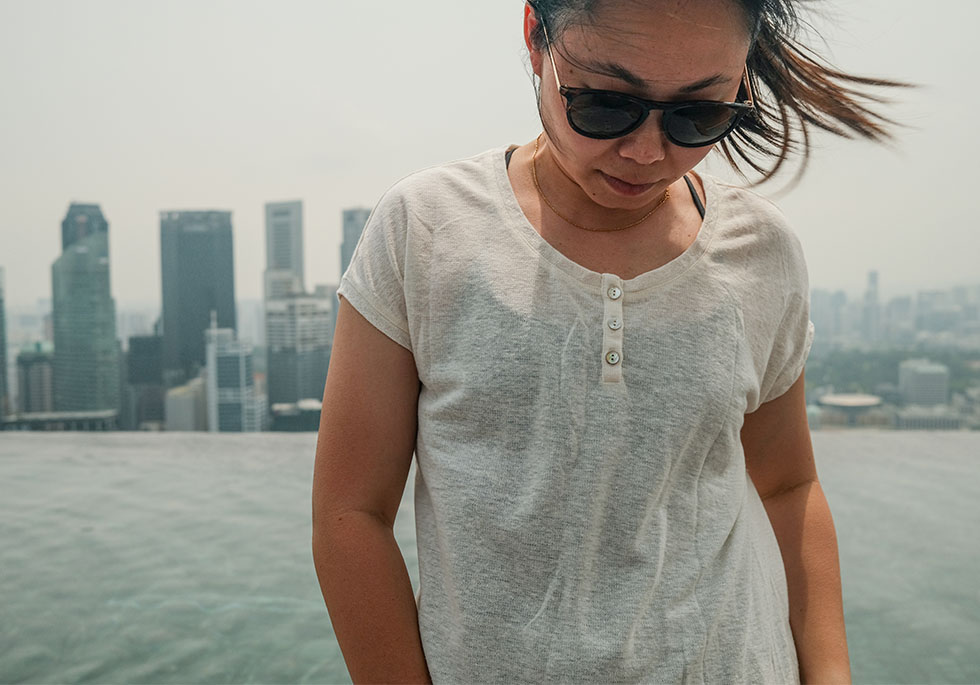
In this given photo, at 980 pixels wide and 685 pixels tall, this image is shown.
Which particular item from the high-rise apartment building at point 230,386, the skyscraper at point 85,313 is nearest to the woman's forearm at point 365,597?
the high-rise apartment building at point 230,386

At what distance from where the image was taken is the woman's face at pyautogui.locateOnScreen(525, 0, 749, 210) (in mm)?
525

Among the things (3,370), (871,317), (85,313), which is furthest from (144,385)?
(871,317)

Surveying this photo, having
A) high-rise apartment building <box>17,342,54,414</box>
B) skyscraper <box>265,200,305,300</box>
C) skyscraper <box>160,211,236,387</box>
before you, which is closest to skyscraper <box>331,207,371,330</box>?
skyscraper <box>265,200,305,300</box>

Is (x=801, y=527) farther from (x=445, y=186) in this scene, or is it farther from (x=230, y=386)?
A: (x=230, y=386)

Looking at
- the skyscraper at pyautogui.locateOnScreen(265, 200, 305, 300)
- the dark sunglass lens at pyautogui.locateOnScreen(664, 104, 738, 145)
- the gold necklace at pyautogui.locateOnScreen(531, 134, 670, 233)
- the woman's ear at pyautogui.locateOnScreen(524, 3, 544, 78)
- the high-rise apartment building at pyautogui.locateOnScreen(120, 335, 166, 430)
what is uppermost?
the skyscraper at pyautogui.locateOnScreen(265, 200, 305, 300)

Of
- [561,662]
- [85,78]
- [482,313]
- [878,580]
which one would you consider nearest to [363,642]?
[561,662]

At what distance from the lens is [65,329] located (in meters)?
5.45

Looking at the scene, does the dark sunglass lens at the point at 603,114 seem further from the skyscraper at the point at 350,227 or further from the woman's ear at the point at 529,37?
the skyscraper at the point at 350,227

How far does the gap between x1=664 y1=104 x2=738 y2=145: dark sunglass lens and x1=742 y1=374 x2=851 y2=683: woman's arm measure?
0.81 ft

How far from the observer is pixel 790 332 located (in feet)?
2.19

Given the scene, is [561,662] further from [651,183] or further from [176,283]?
[176,283]

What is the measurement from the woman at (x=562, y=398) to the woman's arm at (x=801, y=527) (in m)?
0.09

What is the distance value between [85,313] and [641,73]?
5.64 meters

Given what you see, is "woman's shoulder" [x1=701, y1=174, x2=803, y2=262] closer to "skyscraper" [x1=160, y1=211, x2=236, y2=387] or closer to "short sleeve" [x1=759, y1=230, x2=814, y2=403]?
"short sleeve" [x1=759, y1=230, x2=814, y2=403]
